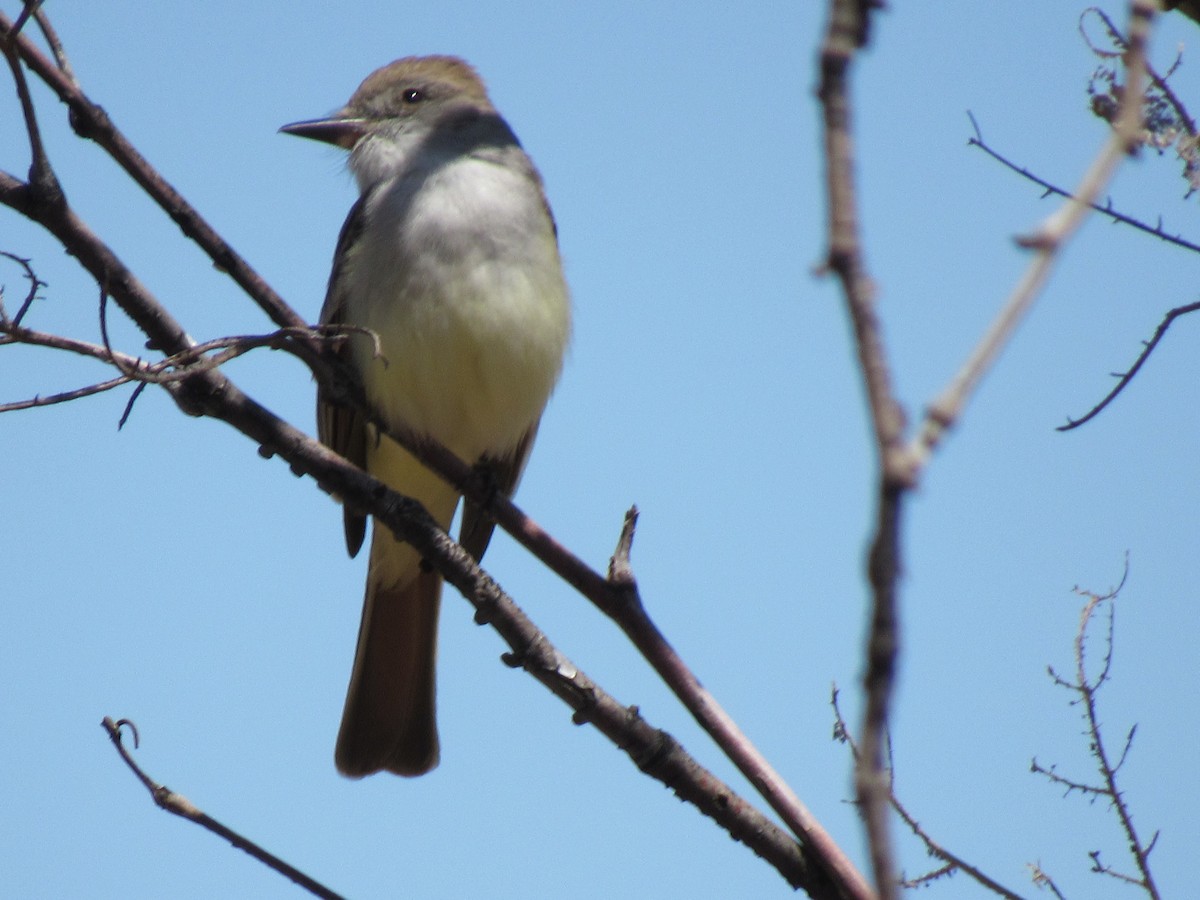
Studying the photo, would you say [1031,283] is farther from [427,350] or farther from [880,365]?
A: [427,350]

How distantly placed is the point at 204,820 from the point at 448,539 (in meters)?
0.90

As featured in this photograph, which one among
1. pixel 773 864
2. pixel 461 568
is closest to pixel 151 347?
pixel 461 568

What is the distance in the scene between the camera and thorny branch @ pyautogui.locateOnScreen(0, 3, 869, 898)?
8.90 ft

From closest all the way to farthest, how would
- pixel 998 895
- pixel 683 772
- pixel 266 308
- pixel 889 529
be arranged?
pixel 889 529 < pixel 998 895 < pixel 683 772 < pixel 266 308

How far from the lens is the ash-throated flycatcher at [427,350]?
4297 millimetres

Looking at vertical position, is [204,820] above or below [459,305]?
below

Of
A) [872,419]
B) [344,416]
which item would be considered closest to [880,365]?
[872,419]

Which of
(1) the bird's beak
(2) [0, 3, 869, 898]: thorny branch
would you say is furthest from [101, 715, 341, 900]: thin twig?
(1) the bird's beak

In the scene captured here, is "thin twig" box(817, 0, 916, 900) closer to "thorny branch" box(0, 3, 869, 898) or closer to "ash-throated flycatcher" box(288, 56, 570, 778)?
"thorny branch" box(0, 3, 869, 898)

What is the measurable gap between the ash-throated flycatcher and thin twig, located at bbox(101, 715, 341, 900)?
148 centimetres

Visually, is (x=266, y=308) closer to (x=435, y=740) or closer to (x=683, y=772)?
(x=683, y=772)

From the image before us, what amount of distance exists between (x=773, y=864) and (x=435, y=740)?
1.92 meters

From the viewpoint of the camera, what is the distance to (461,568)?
3.06 meters

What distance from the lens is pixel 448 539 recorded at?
122 inches
